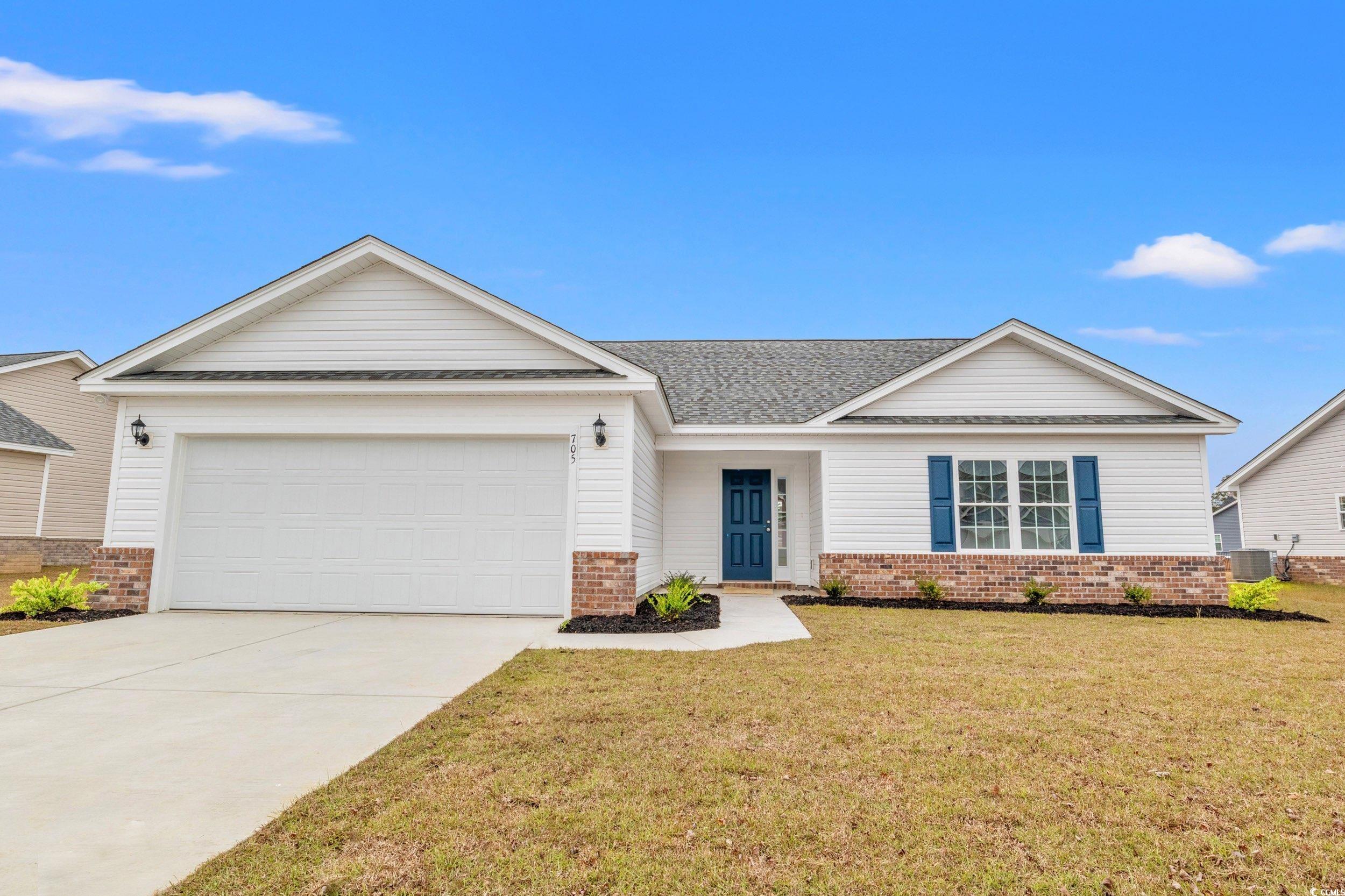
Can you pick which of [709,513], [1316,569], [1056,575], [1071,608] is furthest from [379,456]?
[1316,569]

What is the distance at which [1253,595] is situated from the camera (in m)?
10.5

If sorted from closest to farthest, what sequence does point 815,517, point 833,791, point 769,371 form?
point 833,791 → point 815,517 → point 769,371

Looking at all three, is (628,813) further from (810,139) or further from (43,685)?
(810,139)

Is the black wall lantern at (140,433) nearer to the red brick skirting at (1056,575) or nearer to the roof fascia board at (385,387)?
the roof fascia board at (385,387)

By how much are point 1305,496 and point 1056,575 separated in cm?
1410

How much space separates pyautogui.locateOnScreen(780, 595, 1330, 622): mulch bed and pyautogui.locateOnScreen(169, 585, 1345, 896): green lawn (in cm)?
481

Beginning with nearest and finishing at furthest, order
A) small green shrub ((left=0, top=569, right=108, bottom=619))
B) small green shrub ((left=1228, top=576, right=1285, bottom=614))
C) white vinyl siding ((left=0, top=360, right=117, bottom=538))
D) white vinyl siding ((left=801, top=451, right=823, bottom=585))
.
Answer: small green shrub ((left=0, top=569, right=108, bottom=619))
small green shrub ((left=1228, top=576, right=1285, bottom=614))
white vinyl siding ((left=801, top=451, right=823, bottom=585))
white vinyl siding ((left=0, top=360, right=117, bottom=538))

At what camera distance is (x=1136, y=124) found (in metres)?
15.6

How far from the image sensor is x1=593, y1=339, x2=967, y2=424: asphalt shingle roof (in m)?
13.0

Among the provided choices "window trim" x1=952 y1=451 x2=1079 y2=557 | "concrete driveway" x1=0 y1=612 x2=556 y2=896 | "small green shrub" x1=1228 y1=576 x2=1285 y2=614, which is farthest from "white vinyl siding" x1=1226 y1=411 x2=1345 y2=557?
"concrete driveway" x1=0 y1=612 x2=556 y2=896

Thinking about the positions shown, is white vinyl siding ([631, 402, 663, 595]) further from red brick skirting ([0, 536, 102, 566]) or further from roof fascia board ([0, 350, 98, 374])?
roof fascia board ([0, 350, 98, 374])

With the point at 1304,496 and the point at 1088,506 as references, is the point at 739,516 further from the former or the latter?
the point at 1304,496

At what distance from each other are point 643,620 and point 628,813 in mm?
5528

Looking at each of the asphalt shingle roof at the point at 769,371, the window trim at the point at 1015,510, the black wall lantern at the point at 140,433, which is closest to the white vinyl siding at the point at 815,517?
the asphalt shingle roof at the point at 769,371
